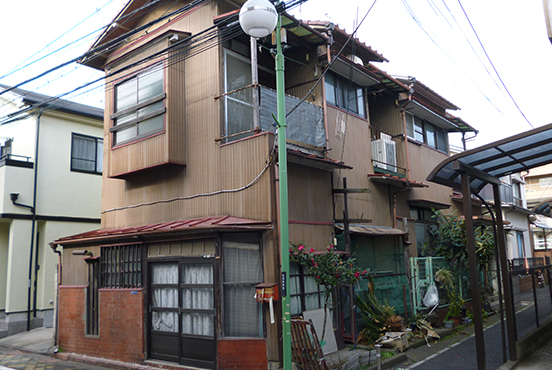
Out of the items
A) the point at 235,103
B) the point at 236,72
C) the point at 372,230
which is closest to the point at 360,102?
the point at 372,230

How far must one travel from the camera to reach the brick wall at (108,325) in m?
10.8

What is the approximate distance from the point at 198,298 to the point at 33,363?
549 cm

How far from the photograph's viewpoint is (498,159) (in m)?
8.32

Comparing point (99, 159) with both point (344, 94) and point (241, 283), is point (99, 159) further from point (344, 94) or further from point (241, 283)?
point (241, 283)

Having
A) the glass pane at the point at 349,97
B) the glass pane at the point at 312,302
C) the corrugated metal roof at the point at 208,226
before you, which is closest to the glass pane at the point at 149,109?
the corrugated metal roof at the point at 208,226

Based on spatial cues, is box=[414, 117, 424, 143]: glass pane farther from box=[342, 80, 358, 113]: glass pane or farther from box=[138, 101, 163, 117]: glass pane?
box=[138, 101, 163, 117]: glass pane

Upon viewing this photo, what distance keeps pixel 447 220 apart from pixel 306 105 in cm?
799

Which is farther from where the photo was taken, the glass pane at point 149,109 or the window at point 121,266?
the glass pane at point 149,109

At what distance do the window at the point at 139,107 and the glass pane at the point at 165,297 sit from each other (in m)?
4.07

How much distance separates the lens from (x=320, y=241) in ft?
35.8

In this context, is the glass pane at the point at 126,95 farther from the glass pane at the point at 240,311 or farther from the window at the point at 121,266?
the glass pane at the point at 240,311

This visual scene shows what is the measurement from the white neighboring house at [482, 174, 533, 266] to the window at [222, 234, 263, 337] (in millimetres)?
16826

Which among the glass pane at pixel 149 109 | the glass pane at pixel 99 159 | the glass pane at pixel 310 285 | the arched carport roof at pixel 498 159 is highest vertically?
the glass pane at pixel 99 159


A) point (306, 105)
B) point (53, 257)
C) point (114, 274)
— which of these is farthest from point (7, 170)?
point (306, 105)
